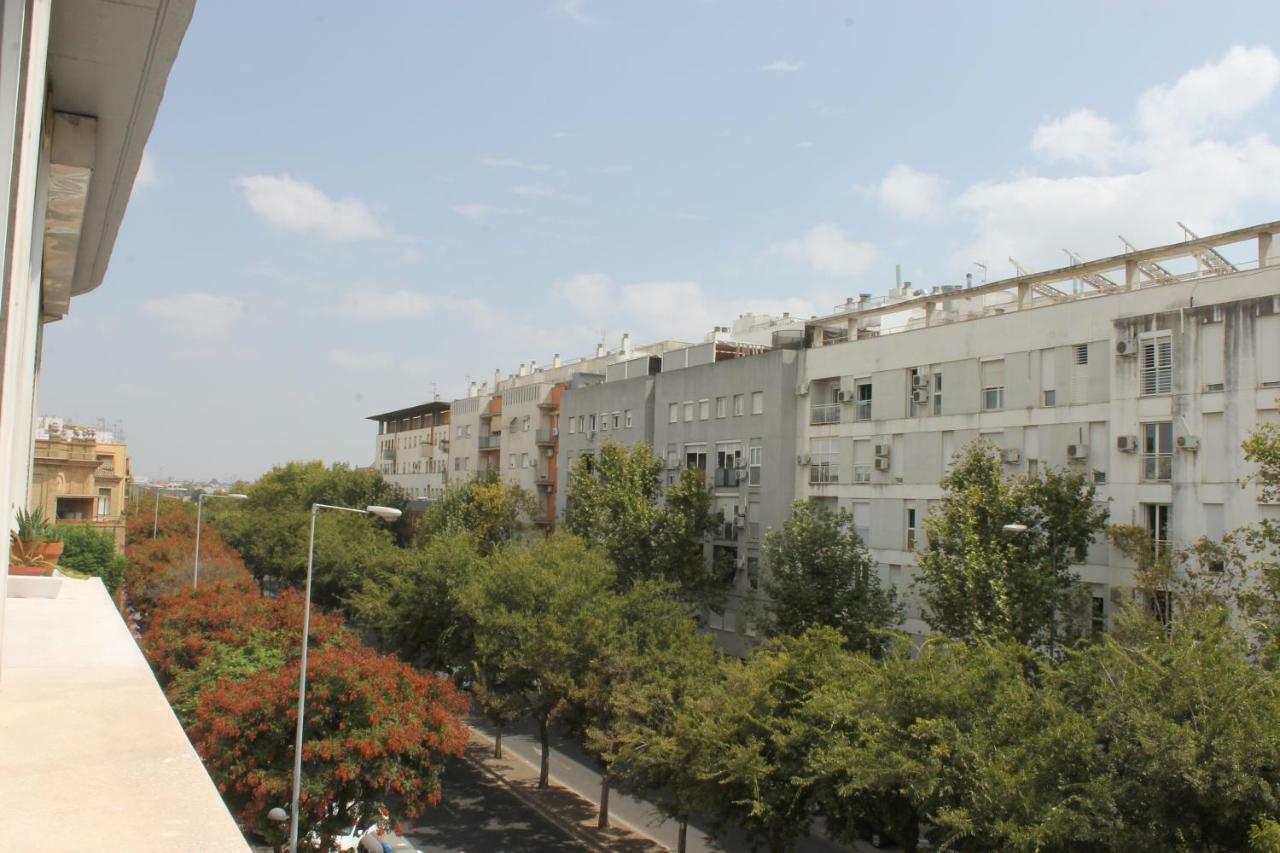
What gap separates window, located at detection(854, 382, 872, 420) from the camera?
129 ft

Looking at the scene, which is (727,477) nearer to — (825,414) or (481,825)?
(825,414)

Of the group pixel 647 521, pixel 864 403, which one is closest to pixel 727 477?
pixel 647 521

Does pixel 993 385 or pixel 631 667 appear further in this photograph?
pixel 993 385

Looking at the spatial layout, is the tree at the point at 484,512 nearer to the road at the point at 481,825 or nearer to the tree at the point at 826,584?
the road at the point at 481,825

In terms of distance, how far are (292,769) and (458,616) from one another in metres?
16.3

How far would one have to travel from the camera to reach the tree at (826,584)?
33562mm

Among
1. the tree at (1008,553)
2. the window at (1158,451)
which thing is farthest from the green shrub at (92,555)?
the window at (1158,451)

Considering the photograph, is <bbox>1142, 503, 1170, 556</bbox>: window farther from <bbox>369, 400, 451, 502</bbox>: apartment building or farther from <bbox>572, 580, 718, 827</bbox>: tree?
<bbox>369, 400, 451, 502</bbox>: apartment building

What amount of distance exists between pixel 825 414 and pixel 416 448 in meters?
54.6

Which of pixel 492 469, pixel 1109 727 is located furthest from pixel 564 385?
pixel 1109 727

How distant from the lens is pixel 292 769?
21.5m

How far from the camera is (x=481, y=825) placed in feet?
97.5

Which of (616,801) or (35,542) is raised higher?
(35,542)

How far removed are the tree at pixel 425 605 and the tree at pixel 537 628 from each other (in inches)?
146
